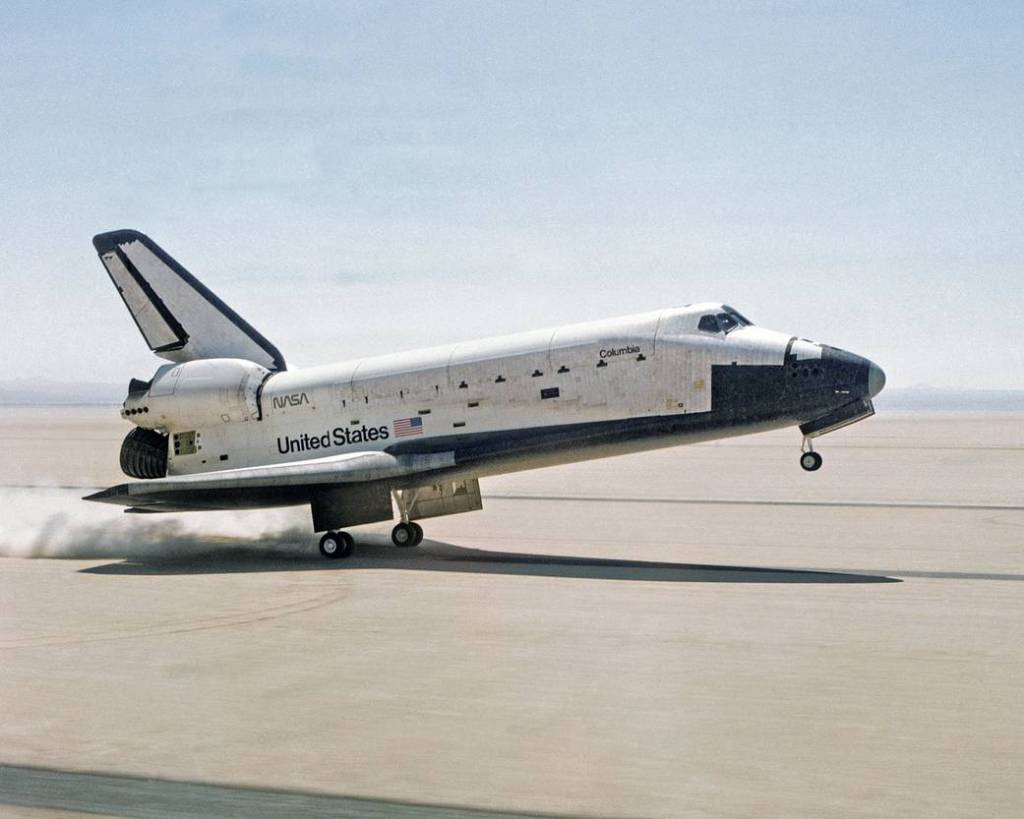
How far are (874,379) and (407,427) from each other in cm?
615

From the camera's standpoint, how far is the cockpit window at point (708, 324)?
15.2 m

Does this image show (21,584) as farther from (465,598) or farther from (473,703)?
(473,703)

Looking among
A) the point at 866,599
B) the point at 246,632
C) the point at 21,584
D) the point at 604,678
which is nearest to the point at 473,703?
the point at 604,678

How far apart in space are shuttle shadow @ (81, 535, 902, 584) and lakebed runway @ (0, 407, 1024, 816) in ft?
0.29

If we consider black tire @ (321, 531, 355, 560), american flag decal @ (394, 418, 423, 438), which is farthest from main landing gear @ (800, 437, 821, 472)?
black tire @ (321, 531, 355, 560)

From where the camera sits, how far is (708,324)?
49.9 ft

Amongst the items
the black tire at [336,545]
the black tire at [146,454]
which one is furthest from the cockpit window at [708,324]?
the black tire at [146,454]

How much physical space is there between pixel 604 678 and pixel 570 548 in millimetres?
8400

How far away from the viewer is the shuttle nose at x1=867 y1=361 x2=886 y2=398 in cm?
1459

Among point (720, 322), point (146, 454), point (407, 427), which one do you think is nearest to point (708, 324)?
point (720, 322)

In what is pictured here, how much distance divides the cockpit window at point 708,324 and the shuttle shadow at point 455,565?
9.60ft

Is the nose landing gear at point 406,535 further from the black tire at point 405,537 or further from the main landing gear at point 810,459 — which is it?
the main landing gear at point 810,459

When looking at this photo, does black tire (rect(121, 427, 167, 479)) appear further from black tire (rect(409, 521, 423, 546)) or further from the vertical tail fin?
black tire (rect(409, 521, 423, 546))

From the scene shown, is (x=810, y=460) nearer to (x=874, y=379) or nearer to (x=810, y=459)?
(x=810, y=459)
